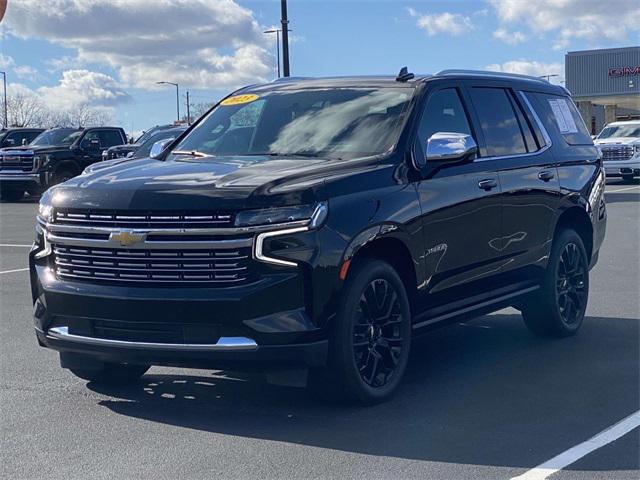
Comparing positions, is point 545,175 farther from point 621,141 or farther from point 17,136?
point 17,136

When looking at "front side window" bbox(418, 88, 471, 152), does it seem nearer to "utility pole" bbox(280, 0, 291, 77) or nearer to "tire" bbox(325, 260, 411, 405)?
"tire" bbox(325, 260, 411, 405)

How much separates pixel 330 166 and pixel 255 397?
4.84ft

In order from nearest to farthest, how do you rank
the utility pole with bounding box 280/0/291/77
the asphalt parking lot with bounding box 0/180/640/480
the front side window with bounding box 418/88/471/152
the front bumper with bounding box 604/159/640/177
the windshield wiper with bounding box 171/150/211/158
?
the asphalt parking lot with bounding box 0/180/640/480 < the front side window with bounding box 418/88/471/152 < the windshield wiper with bounding box 171/150/211/158 < the utility pole with bounding box 280/0/291/77 < the front bumper with bounding box 604/159/640/177

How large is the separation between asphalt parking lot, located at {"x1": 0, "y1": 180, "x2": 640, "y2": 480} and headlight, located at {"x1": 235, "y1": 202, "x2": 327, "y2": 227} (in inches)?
44.1

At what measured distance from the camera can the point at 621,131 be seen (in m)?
30.6

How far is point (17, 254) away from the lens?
46.9ft

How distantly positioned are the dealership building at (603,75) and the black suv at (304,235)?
57496 millimetres

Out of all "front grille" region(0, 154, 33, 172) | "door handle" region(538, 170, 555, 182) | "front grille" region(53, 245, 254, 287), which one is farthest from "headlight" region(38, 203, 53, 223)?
"front grille" region(0, 154, 33, 172)

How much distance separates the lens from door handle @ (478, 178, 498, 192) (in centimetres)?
685

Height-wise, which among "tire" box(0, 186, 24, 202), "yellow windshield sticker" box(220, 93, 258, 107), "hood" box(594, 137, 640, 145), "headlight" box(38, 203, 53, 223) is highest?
"yellow windshield sticker" box(220, 93, 258, 107)

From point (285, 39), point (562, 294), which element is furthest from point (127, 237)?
point (285, 39)

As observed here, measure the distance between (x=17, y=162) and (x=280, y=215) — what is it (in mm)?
23766

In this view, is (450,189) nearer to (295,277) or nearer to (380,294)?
(380,294)

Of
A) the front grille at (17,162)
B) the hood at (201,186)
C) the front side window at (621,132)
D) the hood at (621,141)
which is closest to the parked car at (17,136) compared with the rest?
the front grille at (17,162)
